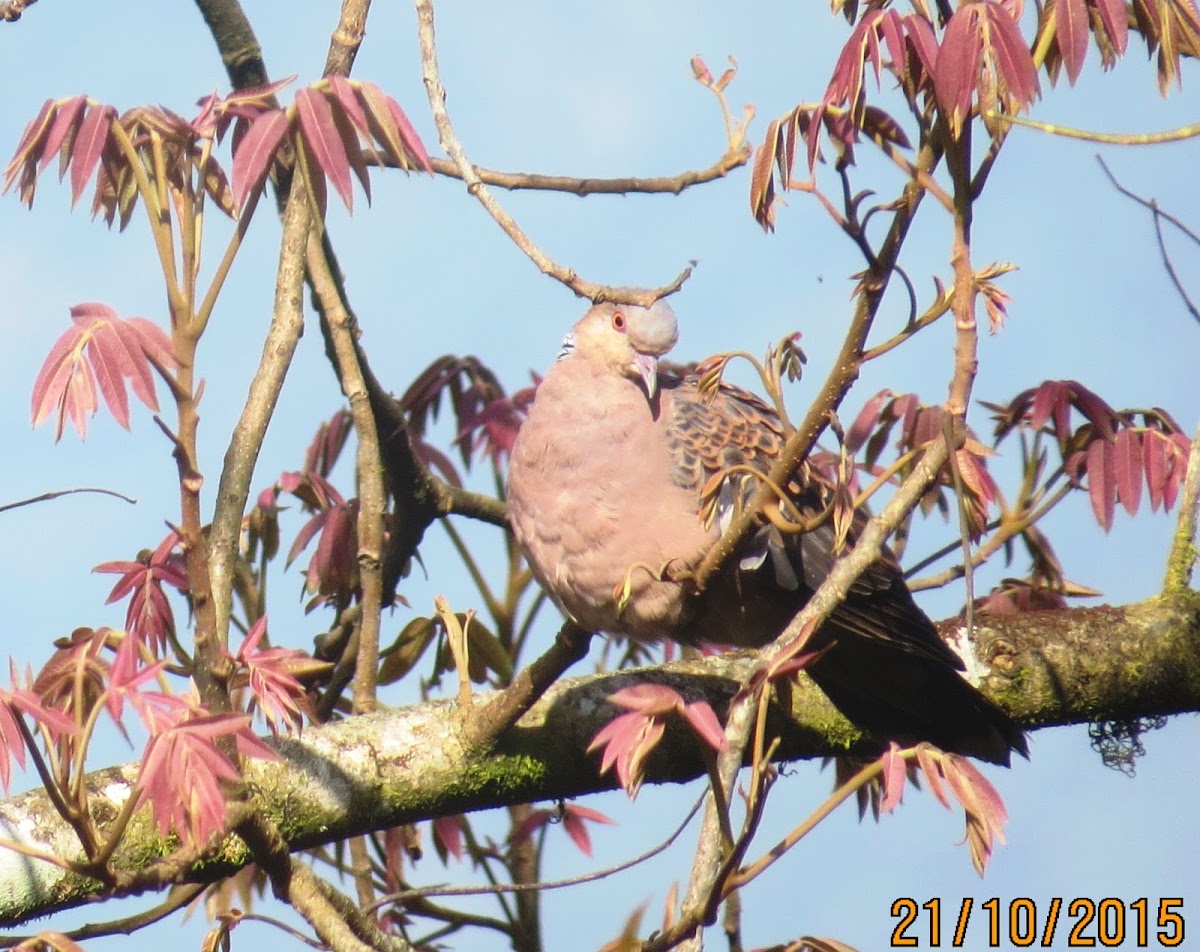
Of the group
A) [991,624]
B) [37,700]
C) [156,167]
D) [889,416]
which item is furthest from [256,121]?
[991,624]

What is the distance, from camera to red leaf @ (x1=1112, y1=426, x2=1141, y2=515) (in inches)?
A: 106

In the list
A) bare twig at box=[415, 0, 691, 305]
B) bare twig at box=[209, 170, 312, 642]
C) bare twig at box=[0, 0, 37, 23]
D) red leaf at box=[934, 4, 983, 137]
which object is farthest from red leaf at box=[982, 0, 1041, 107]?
bare twig at box=[0, 0, 37, 23]

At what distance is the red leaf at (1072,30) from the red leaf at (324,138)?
0.85 m

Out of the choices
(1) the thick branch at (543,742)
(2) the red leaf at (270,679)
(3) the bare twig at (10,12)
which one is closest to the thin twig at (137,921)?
(1) the thick branch at (543,742)

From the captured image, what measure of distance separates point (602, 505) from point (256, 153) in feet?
3.81

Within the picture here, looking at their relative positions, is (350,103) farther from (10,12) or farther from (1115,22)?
(10,12)

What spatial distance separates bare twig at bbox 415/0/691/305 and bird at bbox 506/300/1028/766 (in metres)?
0.58

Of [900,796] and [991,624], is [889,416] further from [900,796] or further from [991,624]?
[900,796]

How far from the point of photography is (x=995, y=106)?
165cm

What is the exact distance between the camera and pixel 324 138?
1.76m

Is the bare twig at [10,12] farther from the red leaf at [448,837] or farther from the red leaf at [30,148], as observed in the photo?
the red leaf at [448,837]

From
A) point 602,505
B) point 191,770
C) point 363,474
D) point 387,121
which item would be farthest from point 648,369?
point 191,770

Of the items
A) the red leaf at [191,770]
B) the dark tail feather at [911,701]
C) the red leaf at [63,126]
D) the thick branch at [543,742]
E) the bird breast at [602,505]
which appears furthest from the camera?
the dark tail feather at [911,701]

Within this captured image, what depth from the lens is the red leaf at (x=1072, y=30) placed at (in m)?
1.68
